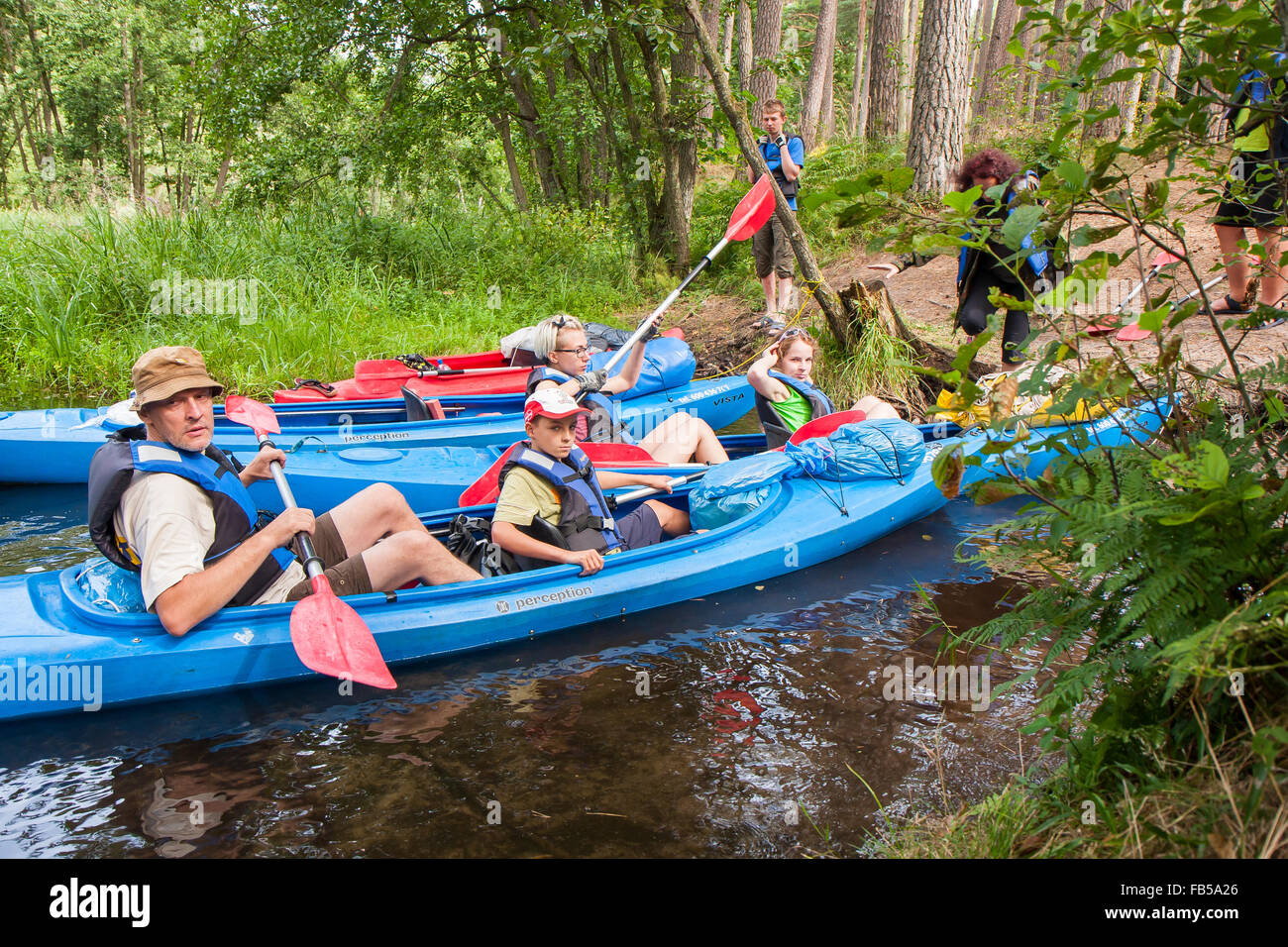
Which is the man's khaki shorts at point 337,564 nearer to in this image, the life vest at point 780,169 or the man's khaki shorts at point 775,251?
the life vest at point 780,169

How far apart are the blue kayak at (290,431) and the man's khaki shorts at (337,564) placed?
78.9 inches

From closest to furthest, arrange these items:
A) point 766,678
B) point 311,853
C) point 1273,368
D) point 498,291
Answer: point 1273,368, point 311,853, point 766,678, point 498,291

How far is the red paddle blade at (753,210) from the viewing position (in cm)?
686

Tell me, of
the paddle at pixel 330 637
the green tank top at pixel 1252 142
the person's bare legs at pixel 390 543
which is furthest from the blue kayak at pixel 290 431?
the green tank top at pixel 1252 142

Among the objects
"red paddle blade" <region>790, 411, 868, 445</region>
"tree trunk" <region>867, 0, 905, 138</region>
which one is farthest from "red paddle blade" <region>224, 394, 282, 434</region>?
"tree trunk" <region>867, 0, 905, 138</region>

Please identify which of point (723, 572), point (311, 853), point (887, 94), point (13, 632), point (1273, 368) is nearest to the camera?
point (1273, 368)

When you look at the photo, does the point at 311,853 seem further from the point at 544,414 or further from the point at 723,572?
the point at 723,572

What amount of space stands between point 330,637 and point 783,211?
17.0 ft

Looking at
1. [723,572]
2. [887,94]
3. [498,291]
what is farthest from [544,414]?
[887,94]

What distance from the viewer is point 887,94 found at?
1138 cm

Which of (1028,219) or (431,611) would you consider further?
(431,611)

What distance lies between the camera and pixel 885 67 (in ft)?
36.3

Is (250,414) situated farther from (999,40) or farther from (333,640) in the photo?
(999,40)
